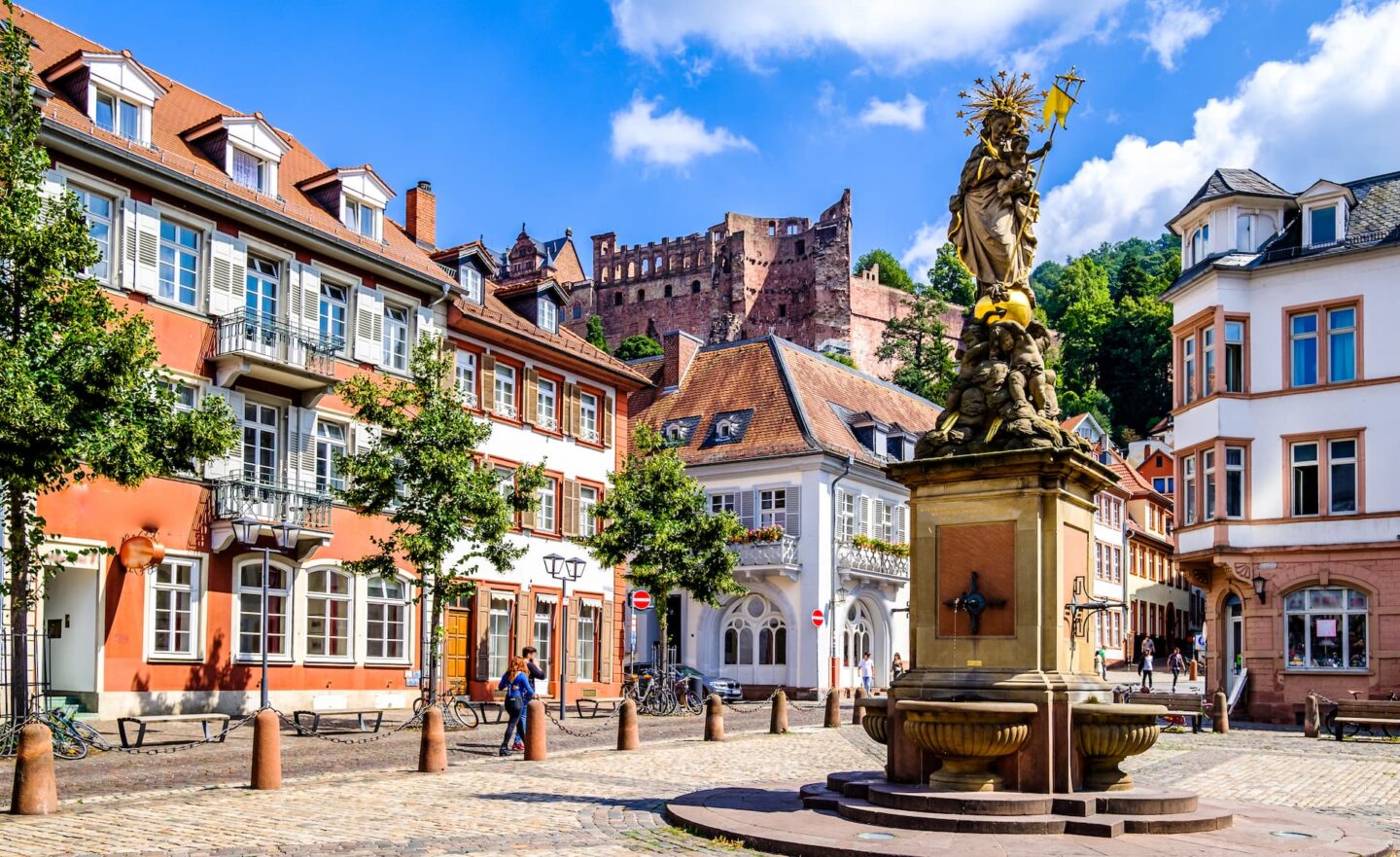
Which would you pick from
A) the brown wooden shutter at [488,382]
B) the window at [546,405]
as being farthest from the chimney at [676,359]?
the brown wooden shutter at [488,382]

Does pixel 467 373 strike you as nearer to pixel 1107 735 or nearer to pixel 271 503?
pixel 271 503

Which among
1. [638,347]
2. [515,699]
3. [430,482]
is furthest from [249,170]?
[638,347]

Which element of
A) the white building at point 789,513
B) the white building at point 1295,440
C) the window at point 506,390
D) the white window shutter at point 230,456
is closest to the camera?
the white window shutter at point 230,456

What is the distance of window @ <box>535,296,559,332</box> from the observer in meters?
37.3

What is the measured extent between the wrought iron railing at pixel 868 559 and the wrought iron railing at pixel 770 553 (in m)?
1.63

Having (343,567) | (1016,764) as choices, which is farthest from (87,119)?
(1016,764)

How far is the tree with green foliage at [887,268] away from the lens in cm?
12462

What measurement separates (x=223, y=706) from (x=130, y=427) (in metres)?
10.1

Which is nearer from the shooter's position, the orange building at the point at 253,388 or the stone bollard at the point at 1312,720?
the orange building at the point at 253,388

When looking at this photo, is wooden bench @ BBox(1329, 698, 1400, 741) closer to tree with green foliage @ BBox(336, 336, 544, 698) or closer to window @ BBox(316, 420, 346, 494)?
tree with green foliage @ BBox(336, 336, 544, 698)

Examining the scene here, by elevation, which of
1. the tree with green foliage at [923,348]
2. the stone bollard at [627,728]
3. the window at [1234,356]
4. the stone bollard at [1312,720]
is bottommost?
the stone bollard at [1312,720]

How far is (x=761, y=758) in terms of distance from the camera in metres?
19.4

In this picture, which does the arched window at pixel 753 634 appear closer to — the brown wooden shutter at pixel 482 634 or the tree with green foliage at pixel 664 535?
the tree with green foliage at pixel 664 535

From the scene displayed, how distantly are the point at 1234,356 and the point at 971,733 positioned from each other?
24829 mm
